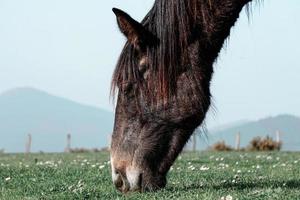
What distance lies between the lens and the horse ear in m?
7.87

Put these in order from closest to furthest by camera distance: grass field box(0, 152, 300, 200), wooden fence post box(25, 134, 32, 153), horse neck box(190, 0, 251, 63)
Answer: grass field box(0, 152, 300, 200), horse neck box(190, 0, 251, 63), wooden fence post box(25, 134, 32, 153)

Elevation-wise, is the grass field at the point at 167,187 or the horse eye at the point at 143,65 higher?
the horse eye at the point at 143,65

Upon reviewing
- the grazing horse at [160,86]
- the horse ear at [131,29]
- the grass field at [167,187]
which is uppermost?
the horse ear at [131,29]

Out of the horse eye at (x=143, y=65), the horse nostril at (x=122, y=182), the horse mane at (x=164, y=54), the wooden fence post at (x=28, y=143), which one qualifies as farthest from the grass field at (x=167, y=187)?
the wooden fence post at (x=28, y=143)

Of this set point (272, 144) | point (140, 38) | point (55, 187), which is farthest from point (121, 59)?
point (272, 144)

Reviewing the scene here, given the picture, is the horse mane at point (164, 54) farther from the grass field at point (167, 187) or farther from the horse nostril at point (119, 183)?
the grass field at point (167, 187)

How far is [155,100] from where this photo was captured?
818cm

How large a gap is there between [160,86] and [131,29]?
0.74 m

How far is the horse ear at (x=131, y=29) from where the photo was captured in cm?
787

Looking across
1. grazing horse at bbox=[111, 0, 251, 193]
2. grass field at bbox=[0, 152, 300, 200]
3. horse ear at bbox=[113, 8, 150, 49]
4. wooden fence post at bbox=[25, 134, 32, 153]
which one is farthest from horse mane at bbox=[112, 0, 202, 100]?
wooden fence post at bbox=[25, 134, 32, 153]

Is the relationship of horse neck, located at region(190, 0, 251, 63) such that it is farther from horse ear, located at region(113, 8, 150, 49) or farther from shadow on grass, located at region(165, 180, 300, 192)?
shadow on grass, located at region(165, 180, 300, 192)

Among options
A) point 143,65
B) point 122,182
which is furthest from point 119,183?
point 143,65

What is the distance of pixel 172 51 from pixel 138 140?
112cm

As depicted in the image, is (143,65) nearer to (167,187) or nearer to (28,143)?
(167,187)
